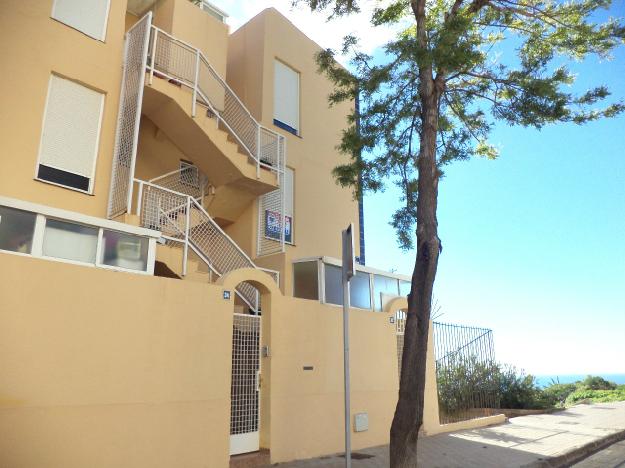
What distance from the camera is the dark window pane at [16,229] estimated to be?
5613 mm

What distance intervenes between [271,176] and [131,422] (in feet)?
22.2

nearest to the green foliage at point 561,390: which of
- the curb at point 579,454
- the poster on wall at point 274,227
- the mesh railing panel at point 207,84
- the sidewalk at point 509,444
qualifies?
the sidewalk at point 509,444

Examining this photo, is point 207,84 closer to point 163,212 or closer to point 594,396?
point 163,212

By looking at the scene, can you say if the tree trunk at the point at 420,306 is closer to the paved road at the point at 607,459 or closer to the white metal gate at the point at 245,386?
the white metal gate at the point at 245,386

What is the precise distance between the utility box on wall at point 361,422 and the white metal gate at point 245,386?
2388 millimetres

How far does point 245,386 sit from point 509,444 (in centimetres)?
569

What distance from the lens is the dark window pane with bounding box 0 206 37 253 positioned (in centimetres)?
561

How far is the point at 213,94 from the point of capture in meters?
11.8

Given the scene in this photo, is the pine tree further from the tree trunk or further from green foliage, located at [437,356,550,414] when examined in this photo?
green foliage, located at [437,356,550,414]

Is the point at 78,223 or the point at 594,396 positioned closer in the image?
the point at 78,223

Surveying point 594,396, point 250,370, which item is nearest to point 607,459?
point 250,370

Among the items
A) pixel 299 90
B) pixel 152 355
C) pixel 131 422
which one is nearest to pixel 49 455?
pixel 131 422

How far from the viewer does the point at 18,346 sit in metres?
5.23

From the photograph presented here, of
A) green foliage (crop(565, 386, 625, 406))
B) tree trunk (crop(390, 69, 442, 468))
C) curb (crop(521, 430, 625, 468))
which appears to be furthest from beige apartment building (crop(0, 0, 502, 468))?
green foliage (crop(565, 386, 625, 406))
